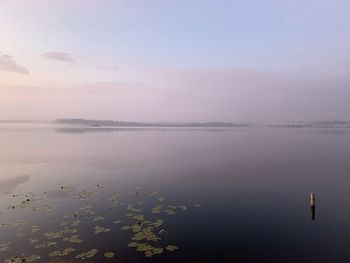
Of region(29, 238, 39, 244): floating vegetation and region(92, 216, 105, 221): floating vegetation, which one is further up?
region(92, 216, 105, 221): floating vegetation

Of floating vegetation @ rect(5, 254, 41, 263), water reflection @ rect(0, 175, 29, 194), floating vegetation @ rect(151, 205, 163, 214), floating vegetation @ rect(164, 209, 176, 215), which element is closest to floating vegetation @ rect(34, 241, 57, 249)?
floating vegetation @ rect(5, 254, 41, 263)

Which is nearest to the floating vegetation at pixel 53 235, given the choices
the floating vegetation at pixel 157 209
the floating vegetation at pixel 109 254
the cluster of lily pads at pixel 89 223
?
the cluster of lily pads at pixel 89 223

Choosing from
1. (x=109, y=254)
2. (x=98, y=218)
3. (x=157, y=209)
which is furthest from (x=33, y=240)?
(x=157, y=209)

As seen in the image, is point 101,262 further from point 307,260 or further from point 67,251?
point 307,260

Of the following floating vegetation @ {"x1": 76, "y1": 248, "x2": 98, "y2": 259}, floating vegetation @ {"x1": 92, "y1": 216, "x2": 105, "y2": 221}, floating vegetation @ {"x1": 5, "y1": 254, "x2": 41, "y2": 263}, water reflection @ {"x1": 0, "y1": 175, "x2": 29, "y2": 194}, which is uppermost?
floating vegetation @ {"x1": 92, "y1": 216, "x2": 105, "y2": 221}

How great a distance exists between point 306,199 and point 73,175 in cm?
2798

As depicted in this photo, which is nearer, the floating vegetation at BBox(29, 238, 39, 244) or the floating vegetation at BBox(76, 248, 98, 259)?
the floating vegetation at BBox(76, 248, 98, 259)

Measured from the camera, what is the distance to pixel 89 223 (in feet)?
65.2

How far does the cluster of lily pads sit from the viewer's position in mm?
15742

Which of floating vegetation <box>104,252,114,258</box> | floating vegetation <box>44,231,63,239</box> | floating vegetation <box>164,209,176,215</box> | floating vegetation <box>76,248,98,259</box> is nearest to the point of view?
floating vegetation <box>76,248,98,259</box>

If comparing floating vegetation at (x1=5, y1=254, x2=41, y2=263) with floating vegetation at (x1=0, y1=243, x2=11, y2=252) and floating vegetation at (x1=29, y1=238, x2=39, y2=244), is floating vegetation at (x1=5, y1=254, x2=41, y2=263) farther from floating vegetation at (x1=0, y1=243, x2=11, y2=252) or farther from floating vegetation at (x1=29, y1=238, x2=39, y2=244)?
floating vegetation at (x1=29, y1=238, x2=39, y2=244)

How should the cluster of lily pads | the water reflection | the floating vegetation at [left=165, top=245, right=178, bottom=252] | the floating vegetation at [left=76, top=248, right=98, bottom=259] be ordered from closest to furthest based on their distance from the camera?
1. the floating vegetation at [left=76, top=248, right=98, bottom=259]
2. the cluster of lily pads
3. the floating vegetation at [left=165, top=245, right=178, bottom=252]
4. the water reflection

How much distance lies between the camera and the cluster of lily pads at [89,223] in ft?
51.6

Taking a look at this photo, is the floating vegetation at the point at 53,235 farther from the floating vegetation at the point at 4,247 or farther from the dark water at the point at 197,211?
the floating vegetation at the point at 4,247
